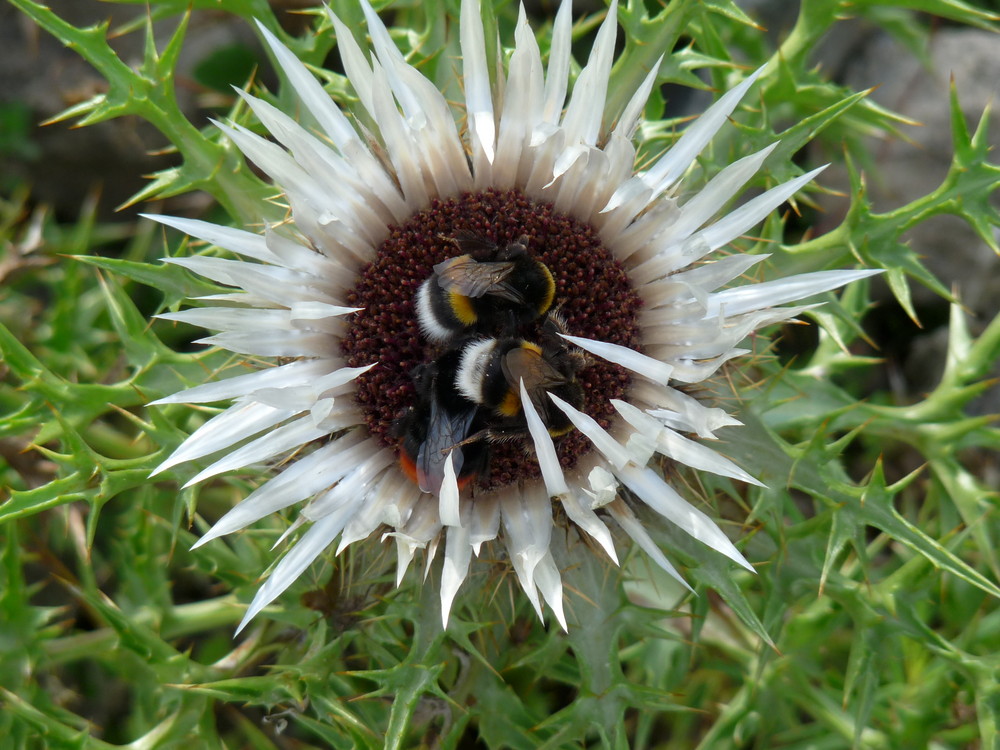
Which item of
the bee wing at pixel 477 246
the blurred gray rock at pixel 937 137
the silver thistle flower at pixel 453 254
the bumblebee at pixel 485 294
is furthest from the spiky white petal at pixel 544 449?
the blurred gray rock at pixel 937 137

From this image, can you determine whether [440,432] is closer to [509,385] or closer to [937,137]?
[509,385]

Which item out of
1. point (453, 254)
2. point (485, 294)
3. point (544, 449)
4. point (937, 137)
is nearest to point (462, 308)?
point (485, 294)

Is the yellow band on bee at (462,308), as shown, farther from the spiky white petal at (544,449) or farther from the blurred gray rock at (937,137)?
the blurred gray rock at (937,137)

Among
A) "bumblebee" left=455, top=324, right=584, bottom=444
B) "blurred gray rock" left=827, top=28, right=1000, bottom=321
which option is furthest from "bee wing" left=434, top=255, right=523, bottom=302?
"blurred gray rock" left=827, top=28, right=1000, bottom=321

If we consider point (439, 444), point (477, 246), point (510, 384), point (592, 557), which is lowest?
point (592, 557)

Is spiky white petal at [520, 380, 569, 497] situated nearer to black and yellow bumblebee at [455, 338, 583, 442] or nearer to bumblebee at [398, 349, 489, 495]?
black and yellow bumblebee at [455, 338, 583, 442]
